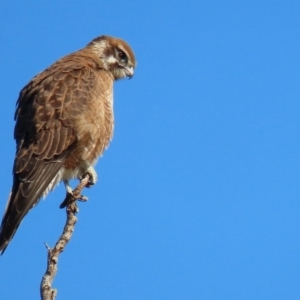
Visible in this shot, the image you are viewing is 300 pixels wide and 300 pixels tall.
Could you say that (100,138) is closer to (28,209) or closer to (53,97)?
(53,97)

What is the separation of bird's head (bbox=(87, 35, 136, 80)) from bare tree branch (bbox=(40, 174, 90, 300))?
2125mm

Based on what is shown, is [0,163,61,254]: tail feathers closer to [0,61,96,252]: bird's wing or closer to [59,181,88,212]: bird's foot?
[0,61,96,252]: bird's wing

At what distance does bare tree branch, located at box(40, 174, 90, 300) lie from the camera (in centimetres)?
443

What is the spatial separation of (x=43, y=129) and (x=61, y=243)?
193cm

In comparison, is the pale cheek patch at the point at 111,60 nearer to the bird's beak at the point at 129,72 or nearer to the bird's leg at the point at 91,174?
the bird's beak at the point at 129,72

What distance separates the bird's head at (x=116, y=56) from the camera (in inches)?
318

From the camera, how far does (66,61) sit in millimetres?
7473

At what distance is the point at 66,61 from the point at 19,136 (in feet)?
3.69

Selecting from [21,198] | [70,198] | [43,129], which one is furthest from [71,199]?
[43,129]

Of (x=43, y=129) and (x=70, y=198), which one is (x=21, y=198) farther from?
(x=43, y=129)

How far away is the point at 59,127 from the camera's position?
6.74 m

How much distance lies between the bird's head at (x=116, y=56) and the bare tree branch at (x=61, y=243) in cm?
213

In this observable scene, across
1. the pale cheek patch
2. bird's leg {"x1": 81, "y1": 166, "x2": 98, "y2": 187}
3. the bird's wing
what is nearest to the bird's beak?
the pale cheek patch

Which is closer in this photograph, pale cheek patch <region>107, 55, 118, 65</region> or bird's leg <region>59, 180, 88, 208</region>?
bird's leg <region>59, 180, 88, 208</region>
